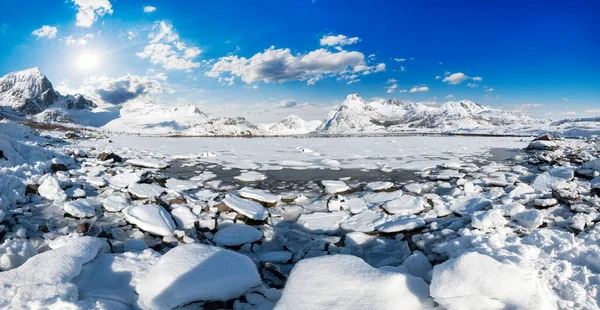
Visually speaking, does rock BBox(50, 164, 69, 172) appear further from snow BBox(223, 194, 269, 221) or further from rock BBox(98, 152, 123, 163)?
snow BBox(223, 194, 269, 221)

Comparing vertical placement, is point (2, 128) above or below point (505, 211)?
above

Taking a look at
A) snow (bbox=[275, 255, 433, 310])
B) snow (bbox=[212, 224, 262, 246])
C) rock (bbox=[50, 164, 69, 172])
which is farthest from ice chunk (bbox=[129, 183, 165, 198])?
snow (bbox=[275, 255, 433, 310])

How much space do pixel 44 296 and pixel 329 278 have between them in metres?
2.10

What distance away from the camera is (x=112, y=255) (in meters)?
3.03

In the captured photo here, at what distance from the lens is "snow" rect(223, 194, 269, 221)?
4.95 metres

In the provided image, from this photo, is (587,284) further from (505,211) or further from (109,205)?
(109,205)

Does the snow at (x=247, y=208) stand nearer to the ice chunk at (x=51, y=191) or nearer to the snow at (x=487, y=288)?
the ice chunk at (x=51, y=191)

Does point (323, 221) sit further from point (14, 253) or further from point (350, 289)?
point (14, 253)

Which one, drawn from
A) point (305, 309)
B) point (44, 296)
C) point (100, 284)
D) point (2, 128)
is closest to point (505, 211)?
point (305, 309)

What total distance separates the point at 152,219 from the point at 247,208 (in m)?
1.48

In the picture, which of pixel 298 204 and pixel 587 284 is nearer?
pixel 587 284

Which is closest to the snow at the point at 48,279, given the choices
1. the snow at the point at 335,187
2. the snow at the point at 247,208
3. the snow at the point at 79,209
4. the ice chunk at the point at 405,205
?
the snow at the point at 79,209

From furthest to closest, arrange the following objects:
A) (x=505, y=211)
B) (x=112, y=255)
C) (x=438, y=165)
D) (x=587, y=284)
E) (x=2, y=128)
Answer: (x=2, y=128)
(x=438, y=165)
(x=505, y=211)
(x=112, y=255)
(x=587, y=284)

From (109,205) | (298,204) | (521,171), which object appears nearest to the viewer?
(109,205)
